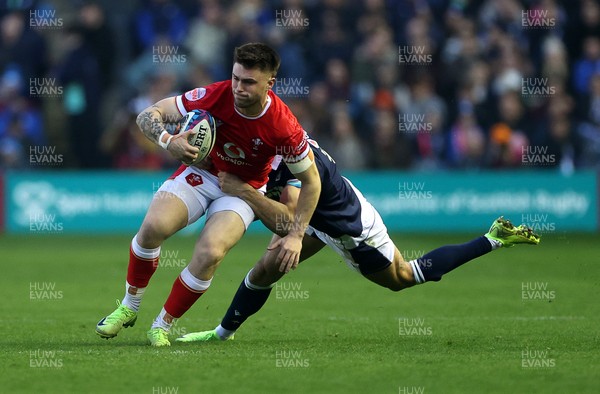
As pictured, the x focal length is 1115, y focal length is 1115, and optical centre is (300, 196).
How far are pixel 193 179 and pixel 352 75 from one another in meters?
11.4

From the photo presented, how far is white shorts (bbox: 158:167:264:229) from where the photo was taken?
8117 mm

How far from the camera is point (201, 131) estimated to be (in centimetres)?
766

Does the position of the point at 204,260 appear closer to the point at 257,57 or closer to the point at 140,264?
the point at 140,264

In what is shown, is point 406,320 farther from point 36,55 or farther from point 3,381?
point 36,55

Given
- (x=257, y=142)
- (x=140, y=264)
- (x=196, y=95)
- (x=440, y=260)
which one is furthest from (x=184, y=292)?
(x=440, y=260)

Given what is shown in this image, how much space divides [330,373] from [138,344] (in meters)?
1.89

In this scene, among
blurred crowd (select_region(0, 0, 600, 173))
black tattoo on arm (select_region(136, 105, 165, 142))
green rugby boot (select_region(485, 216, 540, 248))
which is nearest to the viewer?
black tattoo on arm (select_region(136, 105, 165, 142))

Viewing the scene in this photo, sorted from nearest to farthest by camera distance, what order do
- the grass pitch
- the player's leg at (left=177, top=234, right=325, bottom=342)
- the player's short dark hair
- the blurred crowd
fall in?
the grass pitch < the player's short dark hair < the player's leg at (left=177, top=234, right=325, bottom=342) < the blurred crowd

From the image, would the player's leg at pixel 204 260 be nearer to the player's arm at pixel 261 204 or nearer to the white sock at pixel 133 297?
the player's arm at pixel 261 204

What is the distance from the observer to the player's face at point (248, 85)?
7.61m

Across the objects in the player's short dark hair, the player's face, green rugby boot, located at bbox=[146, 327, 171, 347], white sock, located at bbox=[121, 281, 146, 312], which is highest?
the player's short dark hair

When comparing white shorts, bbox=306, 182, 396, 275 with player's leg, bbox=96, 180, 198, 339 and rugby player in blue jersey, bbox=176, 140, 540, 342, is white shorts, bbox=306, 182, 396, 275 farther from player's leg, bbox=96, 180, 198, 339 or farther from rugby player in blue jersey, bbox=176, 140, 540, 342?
player's leg, bbox=96, 180, 198, 339

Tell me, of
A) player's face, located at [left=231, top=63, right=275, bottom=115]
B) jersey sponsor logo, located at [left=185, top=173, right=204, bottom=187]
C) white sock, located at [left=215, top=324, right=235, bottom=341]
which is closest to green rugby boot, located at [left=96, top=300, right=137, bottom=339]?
white sock, located at [left=215, top=324, right=235, bottom=341]

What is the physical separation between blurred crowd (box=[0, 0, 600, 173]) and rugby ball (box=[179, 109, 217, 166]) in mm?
10406
